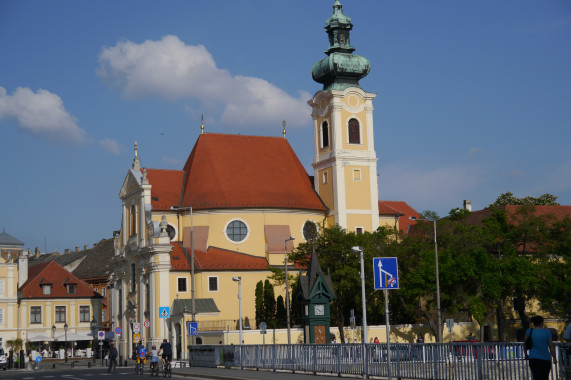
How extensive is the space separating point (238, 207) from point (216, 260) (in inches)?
204

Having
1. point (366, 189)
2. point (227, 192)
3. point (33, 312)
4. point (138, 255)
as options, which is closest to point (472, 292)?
point (366, 189)

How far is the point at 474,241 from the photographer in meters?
57.6

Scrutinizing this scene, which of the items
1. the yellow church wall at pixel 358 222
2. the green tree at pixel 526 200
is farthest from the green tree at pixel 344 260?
the green tree at pixel 526 200

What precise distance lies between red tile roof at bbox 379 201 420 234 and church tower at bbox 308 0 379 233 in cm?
607

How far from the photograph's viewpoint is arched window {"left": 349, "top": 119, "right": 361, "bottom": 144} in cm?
7250

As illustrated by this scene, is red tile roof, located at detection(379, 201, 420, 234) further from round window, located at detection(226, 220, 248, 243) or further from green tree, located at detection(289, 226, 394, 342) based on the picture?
round window, located at detection(226, 220, 248, 243)

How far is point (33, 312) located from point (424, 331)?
37719 millimetres

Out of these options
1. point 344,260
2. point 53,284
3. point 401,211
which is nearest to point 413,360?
point 344,260

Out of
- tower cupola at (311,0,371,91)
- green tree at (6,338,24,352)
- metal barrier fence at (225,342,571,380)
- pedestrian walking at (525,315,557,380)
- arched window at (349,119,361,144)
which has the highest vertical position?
tower cupola at (311,0,371,91)

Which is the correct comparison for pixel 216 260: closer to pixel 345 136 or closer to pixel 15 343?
pixel 345 136

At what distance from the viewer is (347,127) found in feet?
237

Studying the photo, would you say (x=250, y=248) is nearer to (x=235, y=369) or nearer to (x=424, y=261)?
(x=424, y=261)

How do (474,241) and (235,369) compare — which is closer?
(235,369)

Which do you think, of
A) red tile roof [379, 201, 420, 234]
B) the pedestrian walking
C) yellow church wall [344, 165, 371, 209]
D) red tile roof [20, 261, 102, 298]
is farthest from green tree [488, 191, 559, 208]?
the pedestrian walking
